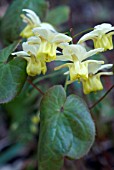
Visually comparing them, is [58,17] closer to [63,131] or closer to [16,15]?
[16,15]

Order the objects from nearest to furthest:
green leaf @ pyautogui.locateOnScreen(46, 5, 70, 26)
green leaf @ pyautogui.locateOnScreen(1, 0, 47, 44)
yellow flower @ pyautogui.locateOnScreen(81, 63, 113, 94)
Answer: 1. yellow flower @ pyautogui.locateOnScreen(81, 63, 113, 94)
2. green leaf @ pyautogui.locateOnScreen(1, 0, 47, 44)
3. green leaf @ pyautogui.locateOnScreen(46, 5, 70, 26)

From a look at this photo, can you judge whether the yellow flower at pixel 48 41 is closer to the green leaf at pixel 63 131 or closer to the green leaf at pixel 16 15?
the green leaf at pixel 63 131

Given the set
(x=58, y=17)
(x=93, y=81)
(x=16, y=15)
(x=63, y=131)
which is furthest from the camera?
(x=58, y=17)

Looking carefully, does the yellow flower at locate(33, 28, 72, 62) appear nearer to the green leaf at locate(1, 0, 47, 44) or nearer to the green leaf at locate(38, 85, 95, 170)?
the green leaf at locate(38, 85, 95, 170)

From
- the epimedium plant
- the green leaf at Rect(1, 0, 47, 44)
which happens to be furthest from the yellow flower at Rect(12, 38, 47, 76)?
the green leaf at Rect(1, 0, 47, 44)

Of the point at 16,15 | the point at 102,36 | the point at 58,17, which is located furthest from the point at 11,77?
the point at 58,17

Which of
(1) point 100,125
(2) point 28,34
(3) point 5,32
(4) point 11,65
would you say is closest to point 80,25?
(1) point 100,125
